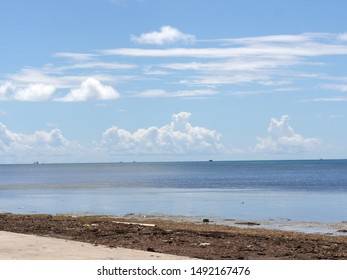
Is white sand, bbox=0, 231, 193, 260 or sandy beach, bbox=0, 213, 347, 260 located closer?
white sand, bbox=0, 231, 193, 260

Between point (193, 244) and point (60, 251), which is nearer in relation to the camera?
point (60, 251)

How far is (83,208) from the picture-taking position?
5081 cm

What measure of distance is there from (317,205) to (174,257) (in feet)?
133

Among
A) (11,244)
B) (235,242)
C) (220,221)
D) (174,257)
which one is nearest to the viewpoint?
(174,257)

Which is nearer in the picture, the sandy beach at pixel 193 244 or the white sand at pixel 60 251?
the white sand at pixel 60 251

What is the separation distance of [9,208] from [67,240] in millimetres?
34889

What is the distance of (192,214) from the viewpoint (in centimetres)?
4334

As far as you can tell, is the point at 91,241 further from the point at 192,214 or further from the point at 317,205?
the point at 317,205

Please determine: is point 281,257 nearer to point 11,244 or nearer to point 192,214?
point 11,244

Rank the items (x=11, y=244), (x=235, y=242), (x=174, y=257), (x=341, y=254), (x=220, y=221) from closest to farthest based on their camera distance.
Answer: (x=174, y=257) < (x=341, y=254) < (x=11, y=244) < (x=235, y=242) < (x=220, y=221)

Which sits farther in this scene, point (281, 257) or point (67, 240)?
point (67, 240)

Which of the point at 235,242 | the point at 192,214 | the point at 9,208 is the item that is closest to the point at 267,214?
the point at 192,214

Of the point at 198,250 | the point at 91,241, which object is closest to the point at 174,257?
the point at 198,250

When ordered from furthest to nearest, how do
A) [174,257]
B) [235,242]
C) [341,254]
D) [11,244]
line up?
[235,242], [11,244], [341,254], [174,257]
